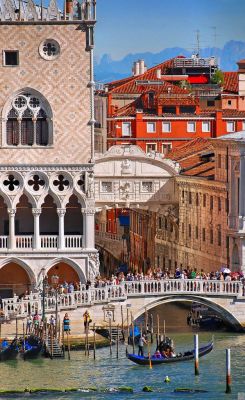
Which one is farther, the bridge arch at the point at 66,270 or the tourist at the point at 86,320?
the bridge arch at the point at 66,270

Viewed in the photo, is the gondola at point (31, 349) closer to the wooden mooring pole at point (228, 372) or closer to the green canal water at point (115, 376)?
the green canal water at point (115, 376)

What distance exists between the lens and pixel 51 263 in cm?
8881

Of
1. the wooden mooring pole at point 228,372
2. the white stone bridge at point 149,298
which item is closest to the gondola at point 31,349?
the white stone bridge at point 149,298

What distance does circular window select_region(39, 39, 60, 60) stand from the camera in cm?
8888

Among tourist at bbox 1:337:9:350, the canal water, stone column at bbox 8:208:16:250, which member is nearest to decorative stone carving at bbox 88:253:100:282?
stone column at bbox 8:208:16:250

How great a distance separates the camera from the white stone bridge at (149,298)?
279 feet

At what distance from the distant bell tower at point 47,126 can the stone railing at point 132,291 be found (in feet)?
9.69

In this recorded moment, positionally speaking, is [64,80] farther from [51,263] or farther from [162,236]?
[162,236]

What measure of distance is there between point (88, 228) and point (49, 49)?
235 inches

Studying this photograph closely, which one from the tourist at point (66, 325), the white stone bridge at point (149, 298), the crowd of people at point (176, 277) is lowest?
the tourist at point (66, 325)

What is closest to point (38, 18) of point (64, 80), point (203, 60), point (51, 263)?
point (64, 80)

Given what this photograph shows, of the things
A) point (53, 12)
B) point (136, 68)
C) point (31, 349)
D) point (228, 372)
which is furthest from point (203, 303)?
point (136, 68)

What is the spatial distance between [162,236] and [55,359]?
23688 millimetres

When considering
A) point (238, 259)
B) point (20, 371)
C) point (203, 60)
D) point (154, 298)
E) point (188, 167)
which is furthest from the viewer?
point (203, 60)
